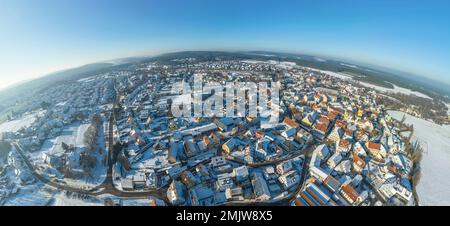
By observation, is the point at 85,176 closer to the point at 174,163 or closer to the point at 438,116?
the point at 174,163

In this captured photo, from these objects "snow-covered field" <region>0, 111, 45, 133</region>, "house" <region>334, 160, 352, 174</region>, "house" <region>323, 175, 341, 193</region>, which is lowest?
"house" <region>323, 175, 341, 193</region>

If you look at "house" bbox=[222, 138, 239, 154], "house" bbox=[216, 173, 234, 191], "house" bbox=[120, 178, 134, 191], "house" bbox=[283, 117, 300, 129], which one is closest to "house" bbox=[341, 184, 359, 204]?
"house" bbox=[216, 173, 234, 191]

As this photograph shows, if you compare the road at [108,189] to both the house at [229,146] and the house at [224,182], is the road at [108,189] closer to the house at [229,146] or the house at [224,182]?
the house at [224,182]

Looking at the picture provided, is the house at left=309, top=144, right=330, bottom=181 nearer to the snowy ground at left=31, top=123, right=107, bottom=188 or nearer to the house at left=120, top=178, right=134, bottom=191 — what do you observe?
the house at left=120, top=178, right=134, bottom=191

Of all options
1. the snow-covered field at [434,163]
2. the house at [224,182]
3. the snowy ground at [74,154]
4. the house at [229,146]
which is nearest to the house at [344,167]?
the snow-covered field at [434,163]

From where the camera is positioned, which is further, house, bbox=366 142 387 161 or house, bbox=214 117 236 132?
house, bbox=214 117 236 132

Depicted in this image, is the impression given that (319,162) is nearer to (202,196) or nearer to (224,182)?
(224,182)

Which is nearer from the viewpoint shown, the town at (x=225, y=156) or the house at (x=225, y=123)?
the town at (x=225, y=156)
